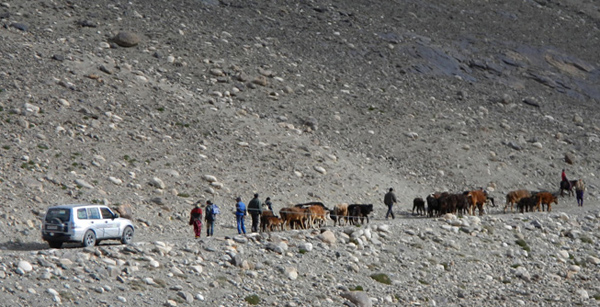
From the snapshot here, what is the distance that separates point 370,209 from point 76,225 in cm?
1184

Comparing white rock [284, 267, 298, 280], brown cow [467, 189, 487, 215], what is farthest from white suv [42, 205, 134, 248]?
brown cow [467, 189, 487, 215]

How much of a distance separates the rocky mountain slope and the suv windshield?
1.20 m

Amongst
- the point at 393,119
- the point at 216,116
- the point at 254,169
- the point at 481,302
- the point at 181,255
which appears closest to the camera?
the point at 181,255

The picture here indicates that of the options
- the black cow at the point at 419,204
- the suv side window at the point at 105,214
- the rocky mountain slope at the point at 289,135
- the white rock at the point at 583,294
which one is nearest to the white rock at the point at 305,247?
the rocky mountain slope at the point at 289,135

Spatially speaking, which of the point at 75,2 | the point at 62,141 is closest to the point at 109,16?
the point at 75,2

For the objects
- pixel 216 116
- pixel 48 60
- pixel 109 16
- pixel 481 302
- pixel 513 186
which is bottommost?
pixel 481 302

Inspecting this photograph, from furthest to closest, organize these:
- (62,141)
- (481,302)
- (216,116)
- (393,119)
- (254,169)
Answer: (393,119), (216,116), (254,169), (62,141), (481,302)

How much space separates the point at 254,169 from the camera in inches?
1351

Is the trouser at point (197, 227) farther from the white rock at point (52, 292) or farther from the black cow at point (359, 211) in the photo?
the white rock at point (52, 292)

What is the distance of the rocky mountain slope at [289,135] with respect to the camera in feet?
70.8

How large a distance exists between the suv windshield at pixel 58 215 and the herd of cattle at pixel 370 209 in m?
6.93

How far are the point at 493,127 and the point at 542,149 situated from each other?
9.75 feet

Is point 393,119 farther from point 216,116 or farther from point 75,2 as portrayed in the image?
point 75,2

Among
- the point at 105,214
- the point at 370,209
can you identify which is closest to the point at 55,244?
the point at 105,214
